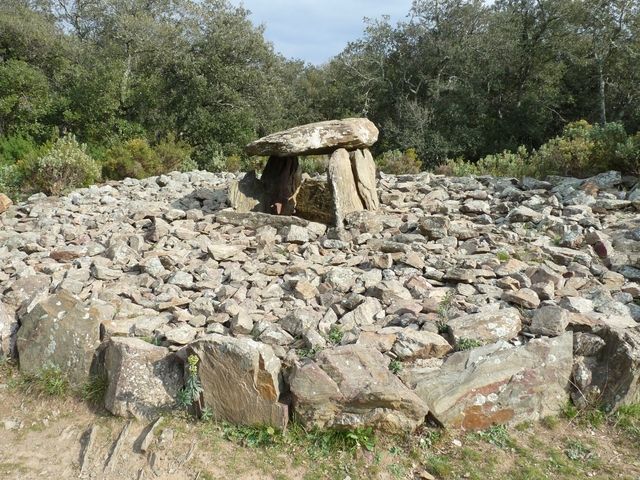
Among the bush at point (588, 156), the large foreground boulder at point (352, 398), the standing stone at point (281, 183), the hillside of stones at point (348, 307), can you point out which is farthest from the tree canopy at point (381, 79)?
the large foreground boulder at point (352, 398)

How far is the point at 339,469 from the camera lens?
3.27 metres

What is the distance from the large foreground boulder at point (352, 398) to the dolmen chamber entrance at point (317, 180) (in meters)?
3.88

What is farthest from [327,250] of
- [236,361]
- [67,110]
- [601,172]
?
[67,110]

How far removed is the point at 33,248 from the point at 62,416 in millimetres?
3377

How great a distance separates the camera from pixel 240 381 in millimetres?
3590

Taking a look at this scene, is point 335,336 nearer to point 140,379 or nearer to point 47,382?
point 140,379

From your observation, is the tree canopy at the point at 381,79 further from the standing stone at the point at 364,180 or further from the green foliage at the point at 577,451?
the green foliage at the point at 577,451

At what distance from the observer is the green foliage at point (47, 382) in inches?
159

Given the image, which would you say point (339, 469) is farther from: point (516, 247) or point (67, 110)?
point (67, 110)

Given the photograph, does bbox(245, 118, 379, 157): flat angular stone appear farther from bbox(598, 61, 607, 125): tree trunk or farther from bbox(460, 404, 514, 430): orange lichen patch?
bbox(598, 61, 607, 125): tree trunk

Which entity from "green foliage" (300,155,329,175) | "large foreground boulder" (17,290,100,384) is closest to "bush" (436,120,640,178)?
"green foliage" (300,155,329,175)

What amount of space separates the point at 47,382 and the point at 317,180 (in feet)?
16.9

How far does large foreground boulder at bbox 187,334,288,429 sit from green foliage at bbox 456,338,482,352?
57.3 inches

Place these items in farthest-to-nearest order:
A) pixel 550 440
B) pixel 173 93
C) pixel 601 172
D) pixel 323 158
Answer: pixel 173 93, pixel 323 158, pixel 601 172, pixel 550 440
